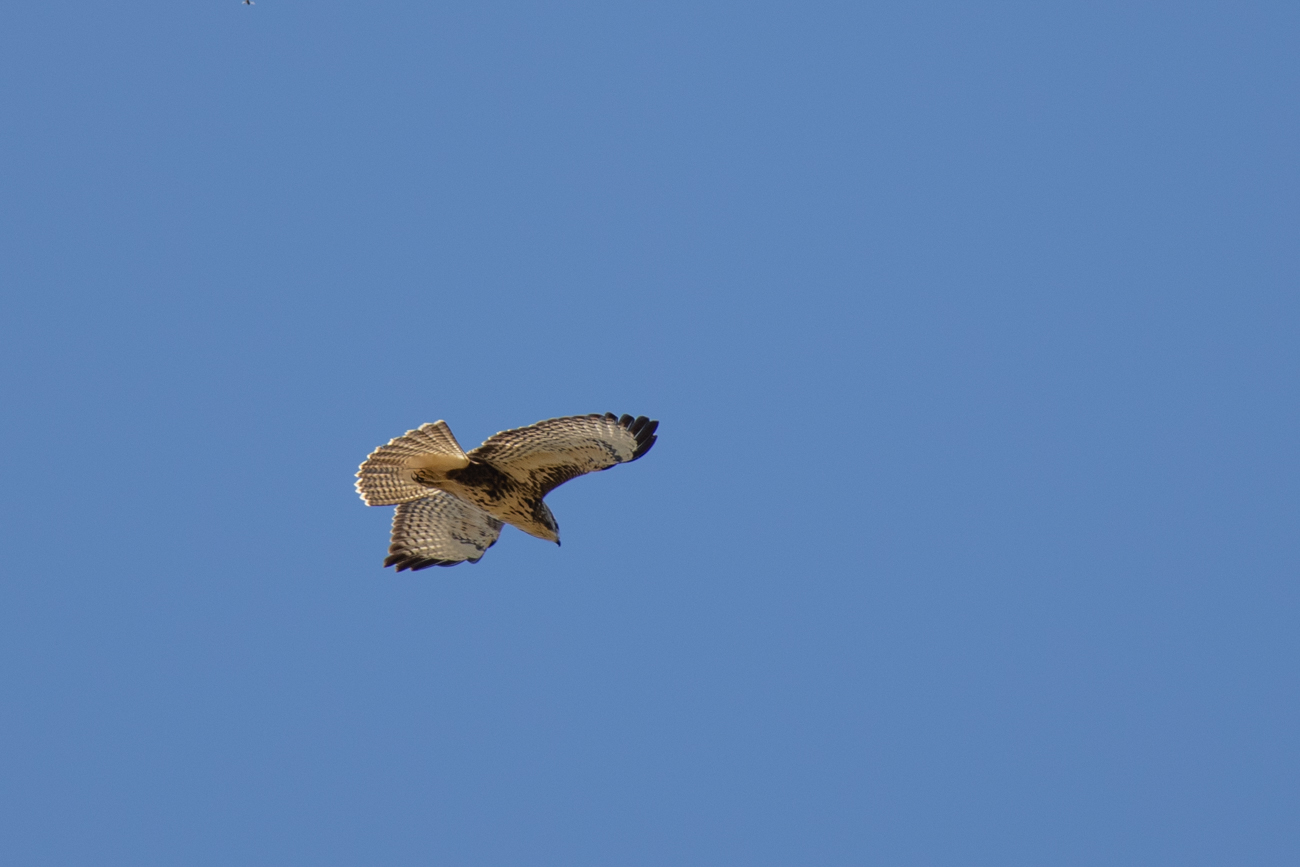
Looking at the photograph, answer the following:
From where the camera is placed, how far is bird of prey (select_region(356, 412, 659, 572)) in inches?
353

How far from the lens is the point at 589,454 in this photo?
910 centimetres

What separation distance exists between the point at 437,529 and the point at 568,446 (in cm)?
180

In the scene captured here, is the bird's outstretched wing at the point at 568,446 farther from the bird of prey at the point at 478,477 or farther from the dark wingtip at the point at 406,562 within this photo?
the dark wingtip at the point at 406,562

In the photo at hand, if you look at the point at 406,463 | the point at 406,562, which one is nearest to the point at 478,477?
the point at 406,463

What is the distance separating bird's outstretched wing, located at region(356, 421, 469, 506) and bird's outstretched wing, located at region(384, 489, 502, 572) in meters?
0.23

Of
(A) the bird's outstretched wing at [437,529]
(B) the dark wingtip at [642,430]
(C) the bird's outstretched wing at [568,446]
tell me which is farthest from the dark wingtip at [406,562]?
(B) the dark wingtip at [642,430]

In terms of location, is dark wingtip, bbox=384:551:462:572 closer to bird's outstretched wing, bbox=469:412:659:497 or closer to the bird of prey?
the bird of prey

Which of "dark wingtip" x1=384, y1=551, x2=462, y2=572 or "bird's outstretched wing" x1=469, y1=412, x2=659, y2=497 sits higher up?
"bird's outstretched wing" x1=469, y1=412, x2=659, y2=497

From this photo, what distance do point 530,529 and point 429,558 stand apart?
1.06 meters

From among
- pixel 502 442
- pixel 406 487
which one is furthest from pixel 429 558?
pixel 502 442

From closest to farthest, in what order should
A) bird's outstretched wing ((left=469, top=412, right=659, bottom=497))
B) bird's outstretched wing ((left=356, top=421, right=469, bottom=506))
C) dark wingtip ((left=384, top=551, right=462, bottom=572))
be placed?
bird's outstretched wing ((left=469, top=412, right=659, bottom=497))
bird's outstretched wing ((left=356, top=421, right=469, bottom=506))
dark wingtip ((left=384, top=551, right=462, bottom=572))

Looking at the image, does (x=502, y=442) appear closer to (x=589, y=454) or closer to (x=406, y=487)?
(x=589, y=454)

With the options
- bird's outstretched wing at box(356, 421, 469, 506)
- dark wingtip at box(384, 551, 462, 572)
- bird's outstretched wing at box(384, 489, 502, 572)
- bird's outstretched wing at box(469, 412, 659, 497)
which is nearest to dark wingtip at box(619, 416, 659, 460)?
bird's outstretched wing at box(469, 412, 659, 497)

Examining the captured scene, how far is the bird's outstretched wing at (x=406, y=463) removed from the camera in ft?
30.5
